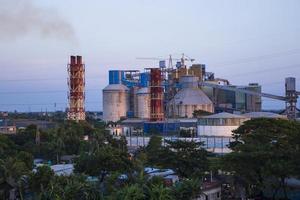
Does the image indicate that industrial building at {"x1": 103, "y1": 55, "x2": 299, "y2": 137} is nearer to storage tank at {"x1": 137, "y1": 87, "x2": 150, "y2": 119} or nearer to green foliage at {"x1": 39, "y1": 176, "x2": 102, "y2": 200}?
storage tank at {"x1": 137, "y1": 87, "x2": 150, "y2": 119}

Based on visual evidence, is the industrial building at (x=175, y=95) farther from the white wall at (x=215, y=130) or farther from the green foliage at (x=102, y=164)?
the green foliage at (x=102, y=164)

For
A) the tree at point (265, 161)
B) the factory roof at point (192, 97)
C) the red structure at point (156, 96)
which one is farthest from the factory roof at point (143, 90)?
the tree at point (265, 161)

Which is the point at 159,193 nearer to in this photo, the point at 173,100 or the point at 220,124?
the point at 220,124

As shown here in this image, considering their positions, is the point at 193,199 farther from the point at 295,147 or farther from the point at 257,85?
the point at 257,85

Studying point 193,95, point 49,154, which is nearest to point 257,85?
point 193,95

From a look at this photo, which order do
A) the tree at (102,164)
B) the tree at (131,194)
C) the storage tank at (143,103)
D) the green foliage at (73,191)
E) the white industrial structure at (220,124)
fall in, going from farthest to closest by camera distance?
the storage tank at (143,103) → the white industrial structure at (220,124) → the tree at (102,164) → the green foliage at (73,191) → the tree at (131,194)
